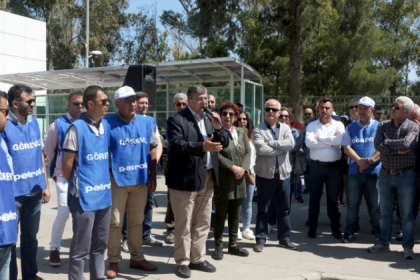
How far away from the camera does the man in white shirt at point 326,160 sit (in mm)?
5992

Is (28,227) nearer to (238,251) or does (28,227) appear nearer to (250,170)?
(238,251)

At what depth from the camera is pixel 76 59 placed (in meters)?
38.1

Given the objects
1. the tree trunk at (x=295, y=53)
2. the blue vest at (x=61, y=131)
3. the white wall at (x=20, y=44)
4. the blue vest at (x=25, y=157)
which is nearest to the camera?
the blue vest at (x=25, y=157)

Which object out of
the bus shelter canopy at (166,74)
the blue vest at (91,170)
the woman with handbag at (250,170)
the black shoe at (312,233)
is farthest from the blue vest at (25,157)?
the bus shelter canopy at (166,74)

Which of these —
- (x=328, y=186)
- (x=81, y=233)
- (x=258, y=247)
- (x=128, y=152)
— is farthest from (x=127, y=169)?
(x=328, y=186)

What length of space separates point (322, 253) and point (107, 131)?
10.9 feet

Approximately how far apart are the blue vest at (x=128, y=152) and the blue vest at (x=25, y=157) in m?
0.74

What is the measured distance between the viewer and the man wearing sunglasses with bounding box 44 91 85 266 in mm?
4742

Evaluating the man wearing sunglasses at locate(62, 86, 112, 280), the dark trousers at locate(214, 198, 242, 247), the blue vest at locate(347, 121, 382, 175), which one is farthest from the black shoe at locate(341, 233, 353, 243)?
the man wearing sunglasses at locate(62, 86, 112, 280)

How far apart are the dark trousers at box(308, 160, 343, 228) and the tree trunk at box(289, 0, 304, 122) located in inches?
337

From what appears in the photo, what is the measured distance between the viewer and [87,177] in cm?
369

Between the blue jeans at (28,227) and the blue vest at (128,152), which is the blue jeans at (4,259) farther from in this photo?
the blue vest at (128,152)

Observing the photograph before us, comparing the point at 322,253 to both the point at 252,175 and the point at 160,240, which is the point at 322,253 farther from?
the point at 160,240

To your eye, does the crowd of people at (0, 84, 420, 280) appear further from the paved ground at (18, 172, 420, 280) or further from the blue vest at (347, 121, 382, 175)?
the paved ground at (18, 172, 420, 280)
